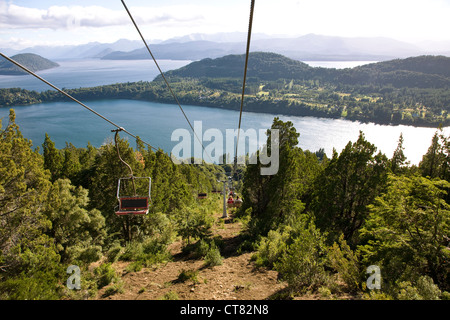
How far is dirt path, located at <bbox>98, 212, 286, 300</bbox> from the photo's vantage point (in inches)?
303

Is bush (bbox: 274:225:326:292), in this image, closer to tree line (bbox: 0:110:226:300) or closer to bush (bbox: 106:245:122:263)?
tree line (bbox: 0:110:226:300)

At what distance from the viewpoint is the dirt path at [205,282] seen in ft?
25.2

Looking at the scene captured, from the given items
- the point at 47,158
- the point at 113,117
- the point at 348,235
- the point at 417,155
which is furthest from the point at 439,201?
the point at 113,117

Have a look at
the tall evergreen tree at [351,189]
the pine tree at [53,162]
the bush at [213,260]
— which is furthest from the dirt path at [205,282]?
the pine tree at [53,162]

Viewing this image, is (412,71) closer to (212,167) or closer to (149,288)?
(212,167)

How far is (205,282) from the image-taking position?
848 centimetres

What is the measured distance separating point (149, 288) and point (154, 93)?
139 metres

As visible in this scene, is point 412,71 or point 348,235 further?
point 412,71

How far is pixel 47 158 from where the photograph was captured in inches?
768

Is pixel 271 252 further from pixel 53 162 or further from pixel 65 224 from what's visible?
pixel 53 162

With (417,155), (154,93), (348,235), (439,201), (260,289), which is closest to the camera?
(439,201)

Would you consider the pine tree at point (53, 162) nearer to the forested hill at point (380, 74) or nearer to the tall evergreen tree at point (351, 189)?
the tall evergreen tree at point (351, 189)

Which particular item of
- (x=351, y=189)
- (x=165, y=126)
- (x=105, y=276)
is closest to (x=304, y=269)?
(x=105, y=276)

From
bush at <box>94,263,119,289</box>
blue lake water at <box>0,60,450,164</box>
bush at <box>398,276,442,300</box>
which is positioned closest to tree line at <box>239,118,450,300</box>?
bush at <box>398,276,442,300</box>
